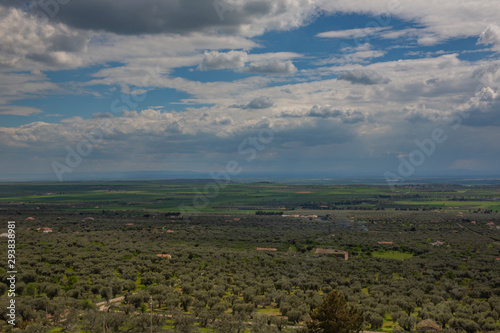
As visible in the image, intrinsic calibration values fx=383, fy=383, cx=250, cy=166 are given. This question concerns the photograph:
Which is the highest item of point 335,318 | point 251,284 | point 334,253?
point 335,318

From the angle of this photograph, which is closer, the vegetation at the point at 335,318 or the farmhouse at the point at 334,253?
the vegetation at the point at 335,318

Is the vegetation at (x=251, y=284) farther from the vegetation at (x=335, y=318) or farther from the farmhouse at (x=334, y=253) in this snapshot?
the farmhouse at (x=334, y=253)

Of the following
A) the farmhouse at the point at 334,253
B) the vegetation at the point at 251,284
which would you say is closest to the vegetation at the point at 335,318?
the vegetation at the point at 251,284

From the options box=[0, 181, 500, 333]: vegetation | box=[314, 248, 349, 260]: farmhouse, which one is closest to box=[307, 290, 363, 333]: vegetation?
box=[0, 181, 500, 333]: vegetation

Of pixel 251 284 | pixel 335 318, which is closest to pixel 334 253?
pixel 251 284

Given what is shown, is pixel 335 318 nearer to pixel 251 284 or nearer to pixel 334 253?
pixel 251 284

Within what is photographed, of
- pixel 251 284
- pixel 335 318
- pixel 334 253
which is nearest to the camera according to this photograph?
pixel 335 318

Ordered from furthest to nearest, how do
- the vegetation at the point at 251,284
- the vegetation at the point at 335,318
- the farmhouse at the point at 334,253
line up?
the farmhouse at the point at 334,253, the vegetation at the point at 251,284, the vegetation at the point at 335,318

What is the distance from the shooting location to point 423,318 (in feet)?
97.5

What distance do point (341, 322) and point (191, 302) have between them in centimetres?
1307

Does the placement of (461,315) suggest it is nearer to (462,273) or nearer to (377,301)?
(377,301)

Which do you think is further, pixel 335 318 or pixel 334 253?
pixel 334 253

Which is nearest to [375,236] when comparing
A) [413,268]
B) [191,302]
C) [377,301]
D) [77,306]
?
[413,268]

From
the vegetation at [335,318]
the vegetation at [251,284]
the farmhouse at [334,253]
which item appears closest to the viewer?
the vegetation at [335,318]
